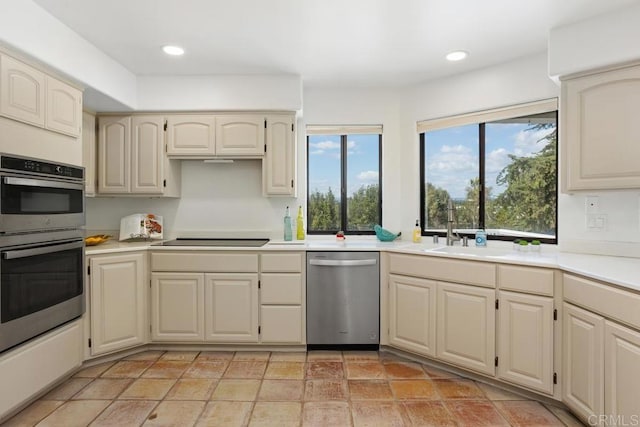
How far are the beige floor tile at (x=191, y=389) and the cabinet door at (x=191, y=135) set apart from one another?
187 cm

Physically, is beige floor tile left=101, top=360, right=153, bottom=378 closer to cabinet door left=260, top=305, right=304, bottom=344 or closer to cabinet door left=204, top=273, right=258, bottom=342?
cabinet door left=204, top=273, right=258, bottom=342

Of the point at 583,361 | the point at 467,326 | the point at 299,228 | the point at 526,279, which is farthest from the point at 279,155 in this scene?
the point at 583,361

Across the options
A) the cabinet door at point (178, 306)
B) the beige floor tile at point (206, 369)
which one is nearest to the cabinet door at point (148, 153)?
the cabinet door at point (178, 306)

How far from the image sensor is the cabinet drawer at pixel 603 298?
165cm

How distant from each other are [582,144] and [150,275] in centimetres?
328

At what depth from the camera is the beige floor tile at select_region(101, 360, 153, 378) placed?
264 cm

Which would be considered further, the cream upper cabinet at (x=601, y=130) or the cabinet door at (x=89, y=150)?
the cabinet door at (x=89, y=150)

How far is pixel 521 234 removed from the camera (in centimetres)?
301

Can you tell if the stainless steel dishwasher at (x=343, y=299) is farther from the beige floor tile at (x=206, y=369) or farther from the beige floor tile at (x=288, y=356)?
the beige floor tile at (x=206, y=369)

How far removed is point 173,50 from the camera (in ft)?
9.05

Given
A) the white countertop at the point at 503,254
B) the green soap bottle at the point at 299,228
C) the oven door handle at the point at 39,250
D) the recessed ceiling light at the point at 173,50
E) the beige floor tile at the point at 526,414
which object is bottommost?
the beige floor tile at the point at 526,414

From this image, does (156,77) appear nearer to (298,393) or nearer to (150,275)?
(150,275)

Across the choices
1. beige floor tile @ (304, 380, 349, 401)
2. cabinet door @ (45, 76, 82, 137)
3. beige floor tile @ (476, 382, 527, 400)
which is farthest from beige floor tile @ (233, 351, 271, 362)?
cabinet door @ (45, 76, 82, 137)

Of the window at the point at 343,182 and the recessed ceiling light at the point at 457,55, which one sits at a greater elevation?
the recessed ceiling light at the point at 457,55
